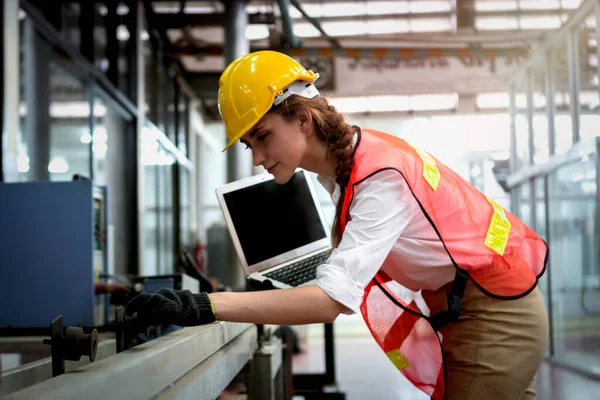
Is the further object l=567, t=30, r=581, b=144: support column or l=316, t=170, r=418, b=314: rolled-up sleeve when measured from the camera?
l=567, t=30, r=581, b=144: support column

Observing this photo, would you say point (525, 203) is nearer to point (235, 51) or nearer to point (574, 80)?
point (574, 80)

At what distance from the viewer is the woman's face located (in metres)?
1.31

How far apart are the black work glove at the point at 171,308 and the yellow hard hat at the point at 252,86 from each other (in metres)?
0.40

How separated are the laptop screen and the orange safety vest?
71 centimetres

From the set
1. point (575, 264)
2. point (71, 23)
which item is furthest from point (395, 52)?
point (71, 23)

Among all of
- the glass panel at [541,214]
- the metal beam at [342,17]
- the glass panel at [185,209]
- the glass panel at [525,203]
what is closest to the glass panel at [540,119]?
the glass panel at [541,214]

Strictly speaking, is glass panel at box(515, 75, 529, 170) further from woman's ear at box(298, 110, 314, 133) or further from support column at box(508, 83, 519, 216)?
woman's ear at box(298, 110, 314, 133)

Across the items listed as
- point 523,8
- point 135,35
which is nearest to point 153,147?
point 135,35

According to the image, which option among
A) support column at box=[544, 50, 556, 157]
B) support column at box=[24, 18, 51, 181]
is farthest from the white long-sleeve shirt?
support column at box=[544, 50, 556, 157]

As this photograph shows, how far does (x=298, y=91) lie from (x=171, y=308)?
58 cm

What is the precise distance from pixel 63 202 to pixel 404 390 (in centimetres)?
333

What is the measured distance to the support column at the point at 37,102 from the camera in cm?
374

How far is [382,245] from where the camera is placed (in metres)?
1.15

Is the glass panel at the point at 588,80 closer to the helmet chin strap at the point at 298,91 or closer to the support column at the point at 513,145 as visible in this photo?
the support column at the point at 513,145
